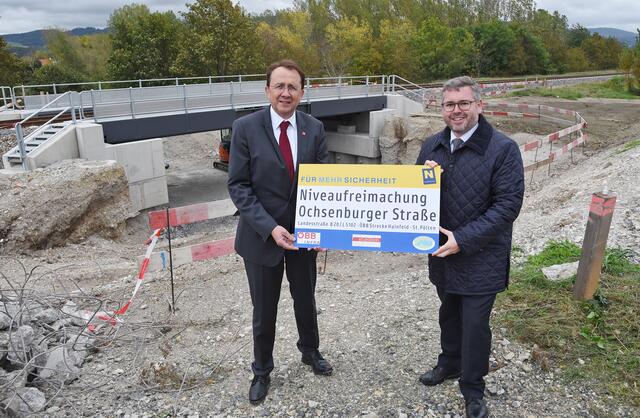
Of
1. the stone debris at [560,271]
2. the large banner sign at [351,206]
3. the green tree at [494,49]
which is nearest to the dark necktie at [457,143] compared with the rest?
the large banner sign at [351,206]

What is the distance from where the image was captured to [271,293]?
3.72 meters

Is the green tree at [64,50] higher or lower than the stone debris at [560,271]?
higher

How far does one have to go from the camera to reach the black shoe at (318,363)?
4.07 metres

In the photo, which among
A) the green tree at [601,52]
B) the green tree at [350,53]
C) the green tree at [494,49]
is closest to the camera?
the green tree at [350,53]

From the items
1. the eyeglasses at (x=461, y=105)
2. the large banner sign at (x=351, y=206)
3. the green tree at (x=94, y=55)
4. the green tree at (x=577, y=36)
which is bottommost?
the large banner sign at (x=351, y=206)

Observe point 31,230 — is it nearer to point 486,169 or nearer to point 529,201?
point 486,169

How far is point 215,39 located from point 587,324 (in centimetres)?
3178

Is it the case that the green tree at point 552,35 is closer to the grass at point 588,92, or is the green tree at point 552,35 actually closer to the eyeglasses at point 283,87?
the grass at point 588,92

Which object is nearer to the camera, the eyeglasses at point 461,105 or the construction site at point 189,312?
the eyeglasses at point 461,105

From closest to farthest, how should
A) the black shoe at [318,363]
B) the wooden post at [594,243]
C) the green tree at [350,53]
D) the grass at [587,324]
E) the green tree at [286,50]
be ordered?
1. the grass at [587,324]
2. the black shoe at [318,363]
3. the wooden post at [594,243]
4. the green tree at [286,50]
5. the green tree at [350,53]

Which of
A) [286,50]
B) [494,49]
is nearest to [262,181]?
[286,50]

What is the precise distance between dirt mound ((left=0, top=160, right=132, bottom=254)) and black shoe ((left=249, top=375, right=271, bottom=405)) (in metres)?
8.28

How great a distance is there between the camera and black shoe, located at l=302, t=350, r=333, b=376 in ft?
13.3

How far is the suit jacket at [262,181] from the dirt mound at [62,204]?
28.0ft
